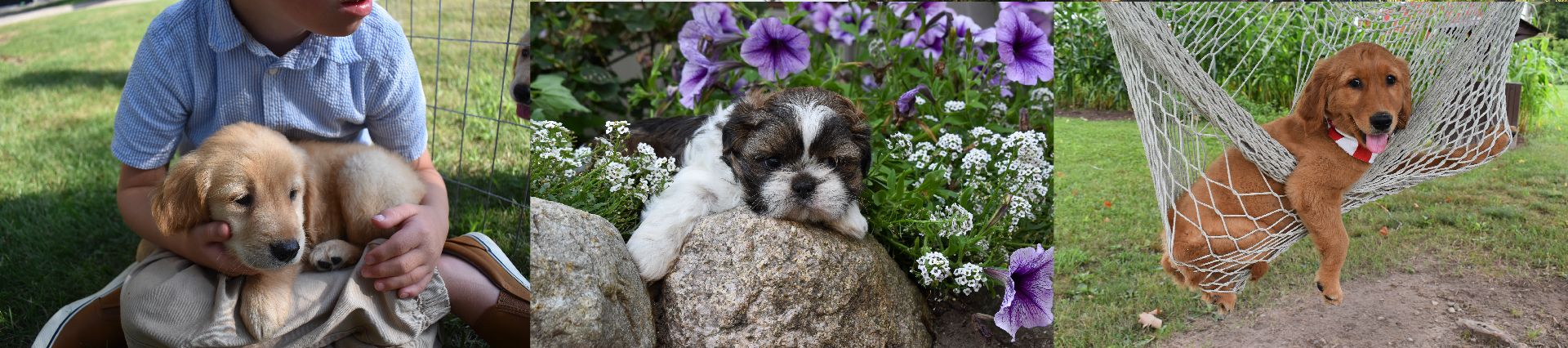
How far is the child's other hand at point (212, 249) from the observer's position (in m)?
2.26

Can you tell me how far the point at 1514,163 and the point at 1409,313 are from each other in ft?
2.04

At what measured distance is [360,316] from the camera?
250 centimetres

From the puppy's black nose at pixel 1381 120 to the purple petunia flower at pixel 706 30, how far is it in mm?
2035

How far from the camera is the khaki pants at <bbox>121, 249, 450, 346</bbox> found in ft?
7.86

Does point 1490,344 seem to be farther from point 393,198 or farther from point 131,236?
point 131,236

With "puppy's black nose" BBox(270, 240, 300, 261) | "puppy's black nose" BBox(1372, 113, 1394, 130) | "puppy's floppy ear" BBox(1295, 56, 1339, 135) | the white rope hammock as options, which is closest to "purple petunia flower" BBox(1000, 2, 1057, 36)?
the white rope hammock

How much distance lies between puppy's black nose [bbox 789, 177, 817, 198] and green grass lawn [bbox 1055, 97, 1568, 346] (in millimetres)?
1508

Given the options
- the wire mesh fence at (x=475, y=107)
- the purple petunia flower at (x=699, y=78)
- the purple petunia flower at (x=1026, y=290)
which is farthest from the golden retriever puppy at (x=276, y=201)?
the purple petunia flower at (x=1026, y=290)

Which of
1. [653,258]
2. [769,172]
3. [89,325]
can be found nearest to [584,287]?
[653,258]

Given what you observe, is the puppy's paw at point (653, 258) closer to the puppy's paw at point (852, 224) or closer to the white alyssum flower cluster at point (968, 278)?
the puppy's paw at point (852, 224)

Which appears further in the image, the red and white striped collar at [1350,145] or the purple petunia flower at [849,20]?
the purple petunia flower at [849,20]

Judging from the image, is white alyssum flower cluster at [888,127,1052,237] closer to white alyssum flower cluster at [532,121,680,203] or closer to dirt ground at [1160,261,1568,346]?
white alyssum flower cluster at [532,121,680,203]

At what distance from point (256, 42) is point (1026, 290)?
2345mm

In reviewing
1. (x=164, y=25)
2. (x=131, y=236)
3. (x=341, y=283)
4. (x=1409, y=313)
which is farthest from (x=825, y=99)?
(x=131, y=236)
